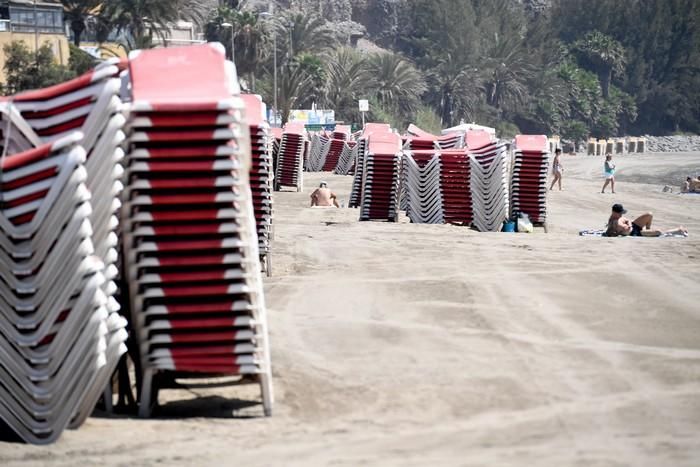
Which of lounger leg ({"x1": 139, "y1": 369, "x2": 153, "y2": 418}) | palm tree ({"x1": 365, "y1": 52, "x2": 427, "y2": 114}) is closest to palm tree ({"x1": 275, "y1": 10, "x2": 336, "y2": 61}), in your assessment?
palm tree ({"x1": 365, "y1": 52, "x2": 427, "y2": 114})

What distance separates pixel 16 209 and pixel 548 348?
4421 mm

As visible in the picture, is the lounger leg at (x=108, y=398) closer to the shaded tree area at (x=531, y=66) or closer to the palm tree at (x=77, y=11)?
the palm tree at (x=77, y=11)

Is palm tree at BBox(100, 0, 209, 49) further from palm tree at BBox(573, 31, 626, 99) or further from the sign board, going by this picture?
palm tree at BBox(573, 31, 626, 99)

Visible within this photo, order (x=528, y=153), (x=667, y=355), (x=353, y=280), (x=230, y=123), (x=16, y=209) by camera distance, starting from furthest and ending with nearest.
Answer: (x=528, y=153) → (x=353, y=280) → (x=667, y=355) → (x=230, y=123) → (x=16, y=209)

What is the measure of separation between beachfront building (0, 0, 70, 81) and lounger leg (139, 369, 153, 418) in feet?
150

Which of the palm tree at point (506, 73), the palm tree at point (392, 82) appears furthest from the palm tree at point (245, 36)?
the palm tree at point (506, 73)

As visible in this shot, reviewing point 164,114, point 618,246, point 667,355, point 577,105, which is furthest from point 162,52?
point 577,105

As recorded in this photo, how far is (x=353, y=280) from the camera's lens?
470 inches

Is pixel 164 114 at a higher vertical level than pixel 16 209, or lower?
higher

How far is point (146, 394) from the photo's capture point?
6703 millimetres

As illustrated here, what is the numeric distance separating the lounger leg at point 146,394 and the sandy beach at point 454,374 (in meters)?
0.08

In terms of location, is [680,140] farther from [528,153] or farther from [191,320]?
[191,320]

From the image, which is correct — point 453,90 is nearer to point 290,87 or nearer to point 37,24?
point 290,87

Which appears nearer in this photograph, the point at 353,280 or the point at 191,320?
the point at 191,320
